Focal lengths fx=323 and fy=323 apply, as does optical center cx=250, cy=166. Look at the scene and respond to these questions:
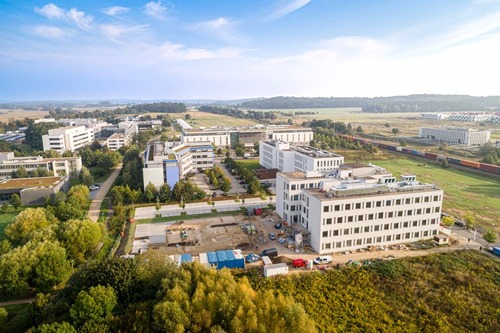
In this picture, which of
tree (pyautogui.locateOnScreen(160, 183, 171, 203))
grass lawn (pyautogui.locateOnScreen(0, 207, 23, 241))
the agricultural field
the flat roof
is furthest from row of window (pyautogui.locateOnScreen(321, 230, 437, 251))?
the agricultural field

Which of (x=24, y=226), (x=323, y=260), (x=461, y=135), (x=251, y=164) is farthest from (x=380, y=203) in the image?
(x=461, y=135)

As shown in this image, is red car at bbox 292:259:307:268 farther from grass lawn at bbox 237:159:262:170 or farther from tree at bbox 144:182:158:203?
grass lawn at bbox 237:159:262:170

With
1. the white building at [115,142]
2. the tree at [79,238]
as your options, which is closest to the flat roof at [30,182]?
the tree at [79,238]

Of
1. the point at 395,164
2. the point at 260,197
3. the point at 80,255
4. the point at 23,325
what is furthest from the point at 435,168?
the point at 23,325

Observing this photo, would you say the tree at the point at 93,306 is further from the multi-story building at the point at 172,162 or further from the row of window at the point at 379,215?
the multi-story building at the point at 172,162

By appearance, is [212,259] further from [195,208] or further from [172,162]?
[172,162]

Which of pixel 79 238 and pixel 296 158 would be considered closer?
pixel 79 238
